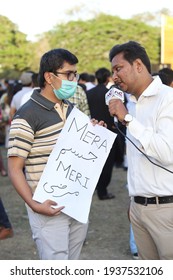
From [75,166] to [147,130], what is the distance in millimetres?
463

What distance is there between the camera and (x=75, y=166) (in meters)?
2.67

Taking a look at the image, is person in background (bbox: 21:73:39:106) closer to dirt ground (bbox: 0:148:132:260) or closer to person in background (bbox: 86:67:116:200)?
person in background (bbox: 86:67:116:200)

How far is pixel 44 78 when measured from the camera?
2699 mm

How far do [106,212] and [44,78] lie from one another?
4114mm

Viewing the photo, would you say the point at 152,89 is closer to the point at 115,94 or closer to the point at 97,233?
the point at 115,94

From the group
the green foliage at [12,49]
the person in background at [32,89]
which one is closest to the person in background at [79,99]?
the person in background at [32,89]

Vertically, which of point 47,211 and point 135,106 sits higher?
point 135,106

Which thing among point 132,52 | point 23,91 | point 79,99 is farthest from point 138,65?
point 23,91

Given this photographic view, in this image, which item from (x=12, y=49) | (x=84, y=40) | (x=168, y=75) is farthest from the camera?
(x=12, y=49)

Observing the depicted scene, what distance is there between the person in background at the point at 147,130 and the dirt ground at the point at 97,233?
2.21 meters
